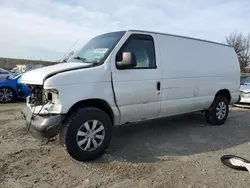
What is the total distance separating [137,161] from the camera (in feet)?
13.7

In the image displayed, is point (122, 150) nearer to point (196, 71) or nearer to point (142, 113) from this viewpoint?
point (142, 113)

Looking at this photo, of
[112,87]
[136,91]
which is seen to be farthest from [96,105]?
[136,91]

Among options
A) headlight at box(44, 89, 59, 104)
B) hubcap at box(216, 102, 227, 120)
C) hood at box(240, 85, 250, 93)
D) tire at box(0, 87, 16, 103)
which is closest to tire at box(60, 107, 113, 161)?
headlight at box(44, 89, 59, 104)

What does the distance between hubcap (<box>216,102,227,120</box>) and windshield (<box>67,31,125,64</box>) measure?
11.5 ft

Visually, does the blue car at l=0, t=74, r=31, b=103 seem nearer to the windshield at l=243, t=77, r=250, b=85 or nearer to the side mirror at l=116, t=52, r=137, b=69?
the side mirror at l=116, t=52, r=137, b=69

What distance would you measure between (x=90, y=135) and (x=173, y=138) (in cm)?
212

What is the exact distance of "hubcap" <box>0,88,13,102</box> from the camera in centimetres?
1043

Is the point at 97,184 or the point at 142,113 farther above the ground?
the point at 142,113

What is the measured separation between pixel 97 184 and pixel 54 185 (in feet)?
1.82

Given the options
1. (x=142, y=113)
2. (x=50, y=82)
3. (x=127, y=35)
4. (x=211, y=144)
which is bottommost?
(x=211, y=144)

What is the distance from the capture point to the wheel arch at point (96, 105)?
4.06m

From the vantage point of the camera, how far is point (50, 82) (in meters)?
3.70

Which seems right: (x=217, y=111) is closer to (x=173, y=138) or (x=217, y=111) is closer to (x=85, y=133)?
(x=173, y=138)

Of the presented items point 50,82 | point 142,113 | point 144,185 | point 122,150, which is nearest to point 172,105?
point 142,113
